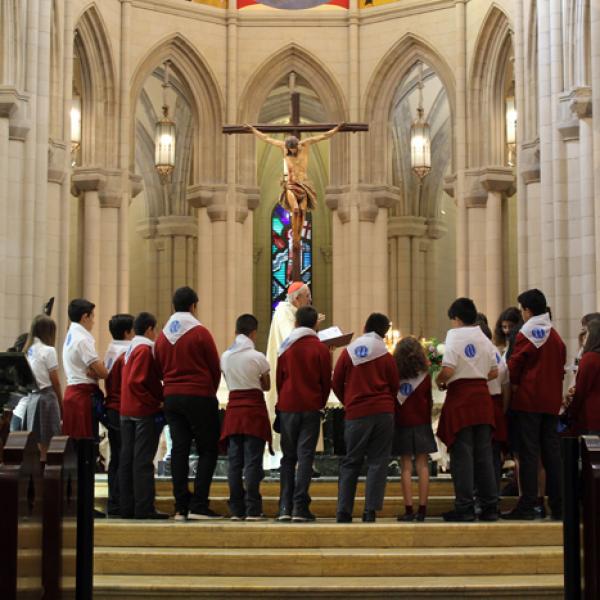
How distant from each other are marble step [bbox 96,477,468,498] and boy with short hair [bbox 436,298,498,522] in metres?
1.57

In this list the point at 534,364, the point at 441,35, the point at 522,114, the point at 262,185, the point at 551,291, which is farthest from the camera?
the point at 262,185

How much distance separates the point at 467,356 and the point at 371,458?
0.96 m

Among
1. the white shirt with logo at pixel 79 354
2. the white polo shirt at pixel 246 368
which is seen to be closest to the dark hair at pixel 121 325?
the white shirt with logo at pixel 79 354

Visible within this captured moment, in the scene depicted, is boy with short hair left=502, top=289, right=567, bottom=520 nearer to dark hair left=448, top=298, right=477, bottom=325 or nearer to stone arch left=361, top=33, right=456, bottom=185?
dark hair left=448, top=298, right=477, bottom=325

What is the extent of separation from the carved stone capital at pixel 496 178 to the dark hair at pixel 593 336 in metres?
13.3

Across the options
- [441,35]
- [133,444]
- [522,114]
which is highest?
[441,35]

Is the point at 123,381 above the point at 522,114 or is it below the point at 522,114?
below

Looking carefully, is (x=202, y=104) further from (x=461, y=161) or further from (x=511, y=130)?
(x=511, y=130)

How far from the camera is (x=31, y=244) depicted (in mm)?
18094

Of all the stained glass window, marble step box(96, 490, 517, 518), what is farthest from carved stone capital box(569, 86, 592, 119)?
the stained glass window

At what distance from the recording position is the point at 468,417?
9602 millimetres

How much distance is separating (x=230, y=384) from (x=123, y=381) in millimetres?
749

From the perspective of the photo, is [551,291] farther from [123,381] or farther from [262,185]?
[262,185]

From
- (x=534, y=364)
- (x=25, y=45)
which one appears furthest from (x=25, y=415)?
(x=25, y=45)
